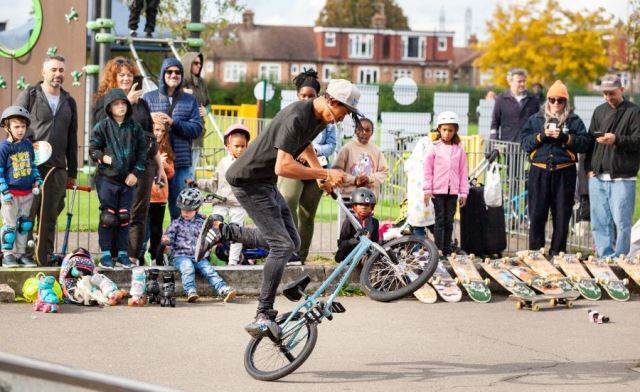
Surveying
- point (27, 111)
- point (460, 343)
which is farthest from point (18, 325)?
point (460, 343)

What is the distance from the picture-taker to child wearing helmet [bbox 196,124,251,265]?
12016mm

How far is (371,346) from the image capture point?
9.34m

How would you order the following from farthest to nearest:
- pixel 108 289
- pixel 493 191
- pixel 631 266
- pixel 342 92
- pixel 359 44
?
pixel 359 44, pixel 493 191, pixel 631 266, pixel 108 289, pixel 342 92

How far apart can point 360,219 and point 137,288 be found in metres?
2.16

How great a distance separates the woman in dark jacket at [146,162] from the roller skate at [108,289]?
0.82m

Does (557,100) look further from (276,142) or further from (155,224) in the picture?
(276,142)

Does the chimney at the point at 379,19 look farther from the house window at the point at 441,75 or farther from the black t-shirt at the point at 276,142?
the black t-shirt at the point at 276,142

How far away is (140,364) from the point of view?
841 centimetres

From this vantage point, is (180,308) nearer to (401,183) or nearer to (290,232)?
(290,232)

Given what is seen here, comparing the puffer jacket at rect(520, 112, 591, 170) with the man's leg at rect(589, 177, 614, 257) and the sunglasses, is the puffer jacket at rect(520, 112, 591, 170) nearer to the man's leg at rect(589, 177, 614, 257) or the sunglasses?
the sunglasses

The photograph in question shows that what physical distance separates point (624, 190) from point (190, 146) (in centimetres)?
456

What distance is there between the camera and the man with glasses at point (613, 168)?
13.2m

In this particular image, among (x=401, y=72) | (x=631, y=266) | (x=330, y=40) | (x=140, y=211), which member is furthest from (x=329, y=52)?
(x=140, y=211)

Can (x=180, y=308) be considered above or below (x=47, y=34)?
below
